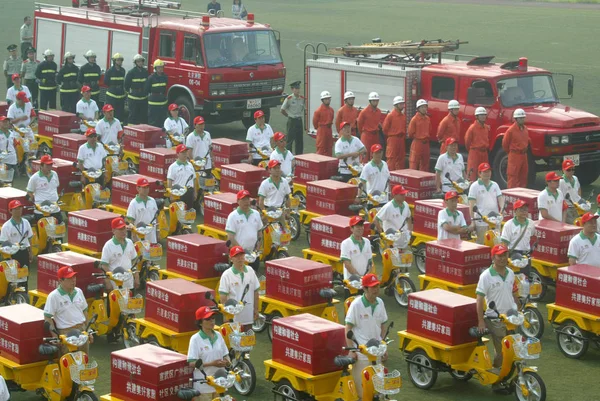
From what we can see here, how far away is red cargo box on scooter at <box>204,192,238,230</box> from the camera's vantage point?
21175mm

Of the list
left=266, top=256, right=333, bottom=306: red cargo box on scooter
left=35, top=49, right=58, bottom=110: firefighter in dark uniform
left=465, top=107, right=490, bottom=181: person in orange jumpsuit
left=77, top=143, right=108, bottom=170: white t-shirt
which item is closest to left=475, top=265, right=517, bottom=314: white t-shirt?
left=266, top=256, right=333, bottom=306: red cargo box on scooter

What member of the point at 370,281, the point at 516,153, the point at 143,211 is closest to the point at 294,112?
the point at 516,153

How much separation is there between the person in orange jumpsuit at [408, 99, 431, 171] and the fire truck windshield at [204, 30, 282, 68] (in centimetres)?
669

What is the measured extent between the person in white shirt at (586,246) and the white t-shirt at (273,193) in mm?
5568

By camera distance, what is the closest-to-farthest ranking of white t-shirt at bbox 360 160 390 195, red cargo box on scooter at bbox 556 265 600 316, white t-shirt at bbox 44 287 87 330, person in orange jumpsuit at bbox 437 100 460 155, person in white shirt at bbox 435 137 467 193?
white t-shirt at bbox 44 287 87 330 → red cargo box on scooter at bbox 556 265 600 316 → white t-shirt at bbox 360 160 390 195 → person in white shirt at bbox 435 137 467 193 → person in orange jumpsuit at bbox 437 100 460 155

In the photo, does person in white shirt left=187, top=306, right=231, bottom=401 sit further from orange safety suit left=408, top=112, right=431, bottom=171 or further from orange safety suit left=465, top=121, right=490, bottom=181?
orange safety suit left=408, top=112, right=431, bottom=171

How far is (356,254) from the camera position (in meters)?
17.2

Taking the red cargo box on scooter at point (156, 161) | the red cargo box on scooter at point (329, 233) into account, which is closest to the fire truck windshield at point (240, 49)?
the red cargo box on scooter at point (156, 161)

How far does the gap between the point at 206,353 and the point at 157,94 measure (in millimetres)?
17913

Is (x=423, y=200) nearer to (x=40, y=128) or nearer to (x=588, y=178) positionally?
(x=588, y=178)

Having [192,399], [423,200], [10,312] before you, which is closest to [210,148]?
[423,200]

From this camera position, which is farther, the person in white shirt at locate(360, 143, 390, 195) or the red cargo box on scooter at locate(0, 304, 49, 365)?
the person in white shirt at locate(360, 143, 390, 195)

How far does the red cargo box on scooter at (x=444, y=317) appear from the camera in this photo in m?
15.3

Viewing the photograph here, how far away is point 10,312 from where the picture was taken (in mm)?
15406
